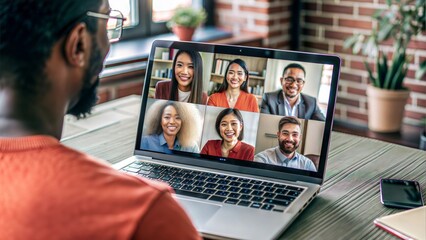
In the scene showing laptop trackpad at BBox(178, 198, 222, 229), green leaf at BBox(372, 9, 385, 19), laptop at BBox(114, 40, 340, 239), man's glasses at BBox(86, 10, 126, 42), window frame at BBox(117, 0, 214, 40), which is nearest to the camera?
man's glasses at BBox(86, 10, 126, 42)

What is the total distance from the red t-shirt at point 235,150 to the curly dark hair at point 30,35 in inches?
22.2

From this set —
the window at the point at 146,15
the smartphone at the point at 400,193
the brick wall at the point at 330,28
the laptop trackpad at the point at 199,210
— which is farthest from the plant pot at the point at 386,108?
the laptop trackpad at the point at 199,210

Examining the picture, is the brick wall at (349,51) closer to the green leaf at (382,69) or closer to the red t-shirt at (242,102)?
the green leaf at (382,69)

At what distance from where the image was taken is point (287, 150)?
1.24 metres

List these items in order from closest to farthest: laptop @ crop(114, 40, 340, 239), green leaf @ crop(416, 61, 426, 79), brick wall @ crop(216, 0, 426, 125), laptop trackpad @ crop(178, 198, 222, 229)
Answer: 1. laptop trackpad @ crop(178, 198, 222, 229)
2. laptop @ crop(114, 40, 340, 239)
3. green leaf @ crop(416, 61, 426, 79)
4. brick wall @ crop(216, 0, 426, 125)

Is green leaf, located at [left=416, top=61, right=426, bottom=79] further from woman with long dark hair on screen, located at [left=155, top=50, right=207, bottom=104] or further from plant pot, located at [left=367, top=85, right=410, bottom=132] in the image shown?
woman with long dark hair on screen, located at [left=155, top=50, right=207, bottom=104]

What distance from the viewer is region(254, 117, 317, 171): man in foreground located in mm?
1229

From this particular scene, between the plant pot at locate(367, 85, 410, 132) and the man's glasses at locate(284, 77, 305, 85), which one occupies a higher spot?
A: the man's glasses at locate(284, 77, 305, 85)

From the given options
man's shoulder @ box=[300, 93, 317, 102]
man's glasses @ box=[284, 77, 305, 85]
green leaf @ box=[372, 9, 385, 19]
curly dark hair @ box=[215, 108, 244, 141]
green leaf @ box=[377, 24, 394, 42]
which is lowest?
curly dark hair @ box=[215, 108, 244, 141]

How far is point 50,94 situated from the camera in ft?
2.60

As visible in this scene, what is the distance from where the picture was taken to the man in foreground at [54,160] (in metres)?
0.71

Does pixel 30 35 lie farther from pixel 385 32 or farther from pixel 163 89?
pixel 385 32

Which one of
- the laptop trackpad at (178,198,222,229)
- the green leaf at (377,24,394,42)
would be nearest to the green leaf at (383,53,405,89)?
the green leaf at (377,24,394,42)

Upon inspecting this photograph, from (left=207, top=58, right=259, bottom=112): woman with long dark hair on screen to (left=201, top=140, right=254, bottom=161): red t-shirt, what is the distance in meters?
0.08
